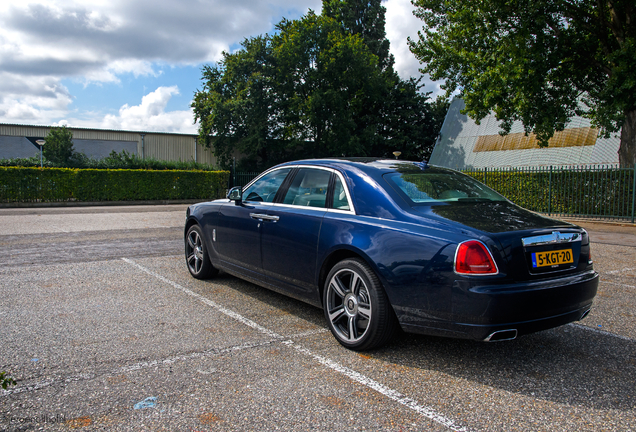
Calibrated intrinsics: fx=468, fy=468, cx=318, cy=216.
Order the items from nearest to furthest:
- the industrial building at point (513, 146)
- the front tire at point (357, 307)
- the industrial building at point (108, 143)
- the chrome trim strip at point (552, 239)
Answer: the chrome trim strip at point (552, 239)
the front tire at point (357, 307)
the industrial building at point (513, 146)
the industrial building at point (108, 143)

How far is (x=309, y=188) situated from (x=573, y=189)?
17.2m

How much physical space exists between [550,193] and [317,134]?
26174mm

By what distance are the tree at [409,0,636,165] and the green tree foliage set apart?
20428 mm

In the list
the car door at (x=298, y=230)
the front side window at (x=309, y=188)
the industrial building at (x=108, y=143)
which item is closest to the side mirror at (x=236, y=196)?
the car door at (x=298, y=230)

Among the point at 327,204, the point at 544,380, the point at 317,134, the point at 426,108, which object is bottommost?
the point at 544,380

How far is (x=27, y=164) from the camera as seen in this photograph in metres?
31.4

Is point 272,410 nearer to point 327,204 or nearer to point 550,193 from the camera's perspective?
point 327,204

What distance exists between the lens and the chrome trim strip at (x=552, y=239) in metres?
3.26

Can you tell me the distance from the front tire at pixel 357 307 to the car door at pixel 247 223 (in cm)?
115

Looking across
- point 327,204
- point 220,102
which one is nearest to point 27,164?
point 220,102

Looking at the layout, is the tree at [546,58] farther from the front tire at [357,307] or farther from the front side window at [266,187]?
the front tire at [357,307]

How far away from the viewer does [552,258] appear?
3.35 meters

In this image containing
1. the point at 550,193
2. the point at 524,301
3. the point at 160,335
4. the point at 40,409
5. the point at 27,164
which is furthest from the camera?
the point at 27,164

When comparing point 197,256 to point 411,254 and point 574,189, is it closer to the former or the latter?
point 411,254
